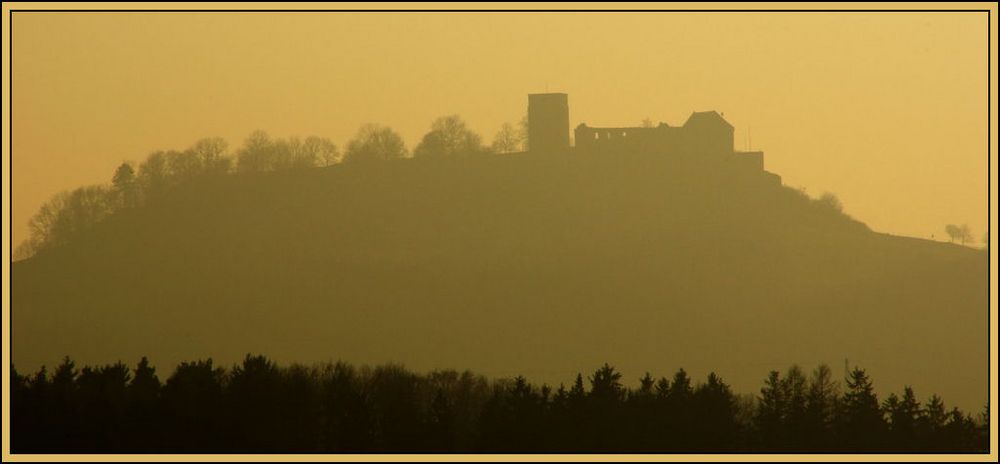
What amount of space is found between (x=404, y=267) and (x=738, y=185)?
868 inches

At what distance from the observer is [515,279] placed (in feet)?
416

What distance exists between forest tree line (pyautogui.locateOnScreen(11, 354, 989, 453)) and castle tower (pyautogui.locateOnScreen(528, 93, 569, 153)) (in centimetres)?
7342

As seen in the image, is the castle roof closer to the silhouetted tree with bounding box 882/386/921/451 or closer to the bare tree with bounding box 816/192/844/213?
the bare tree with bounding box 816/192/844/213

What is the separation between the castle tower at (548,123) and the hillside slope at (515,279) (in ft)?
3.01

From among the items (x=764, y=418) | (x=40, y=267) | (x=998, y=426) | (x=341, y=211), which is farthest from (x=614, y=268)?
(x=998, y=426)

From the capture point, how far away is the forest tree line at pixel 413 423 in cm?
5062

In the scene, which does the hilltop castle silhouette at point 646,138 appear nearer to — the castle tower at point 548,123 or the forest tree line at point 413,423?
the castle tower at point 548,123

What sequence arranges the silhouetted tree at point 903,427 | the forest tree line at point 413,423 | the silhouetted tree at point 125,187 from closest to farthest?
the forest tree line at point 413,423
the silhouetted tree at point 903,427
the silhouetted tree at point 125,187

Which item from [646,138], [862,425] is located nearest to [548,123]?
[646,138]

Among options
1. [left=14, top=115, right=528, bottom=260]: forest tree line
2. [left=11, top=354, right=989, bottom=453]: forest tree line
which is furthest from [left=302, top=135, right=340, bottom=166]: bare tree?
[left=11, top=354, right=989, bottom=453]: forest tree line

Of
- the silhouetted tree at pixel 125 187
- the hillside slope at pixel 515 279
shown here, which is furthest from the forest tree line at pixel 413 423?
the silhouetted tree at pixel 125 187

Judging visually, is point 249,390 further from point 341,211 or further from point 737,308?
point 341,211

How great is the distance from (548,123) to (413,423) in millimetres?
81918

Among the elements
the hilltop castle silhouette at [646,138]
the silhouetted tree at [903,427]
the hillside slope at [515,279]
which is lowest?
the silhouetted tree at [903,427]
